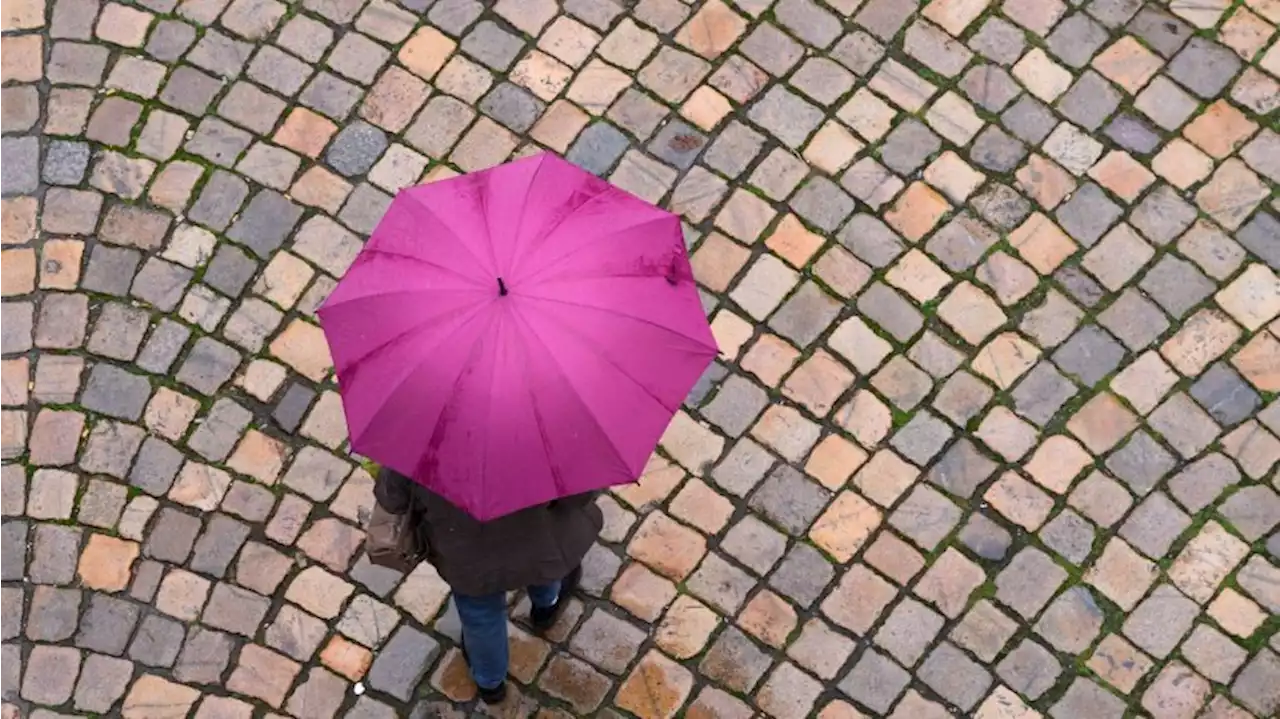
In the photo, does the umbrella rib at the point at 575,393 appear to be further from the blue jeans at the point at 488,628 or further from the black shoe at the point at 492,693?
the black shoe at the point at 492,693

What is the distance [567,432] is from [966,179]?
9.45 feet

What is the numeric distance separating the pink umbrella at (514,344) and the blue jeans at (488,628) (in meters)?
0.85

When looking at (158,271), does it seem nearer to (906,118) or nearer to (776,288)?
(776,288)

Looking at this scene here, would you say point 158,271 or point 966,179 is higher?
point 966,179

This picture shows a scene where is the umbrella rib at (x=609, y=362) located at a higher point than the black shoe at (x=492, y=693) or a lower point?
higher

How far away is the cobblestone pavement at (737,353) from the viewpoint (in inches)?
205

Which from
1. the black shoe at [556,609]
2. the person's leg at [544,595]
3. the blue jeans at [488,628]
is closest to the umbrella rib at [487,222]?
the blue jeans at [488,628]

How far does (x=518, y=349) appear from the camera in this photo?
3635mm

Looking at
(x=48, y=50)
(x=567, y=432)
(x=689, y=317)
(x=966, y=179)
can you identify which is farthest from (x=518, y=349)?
(x=48, y=50)

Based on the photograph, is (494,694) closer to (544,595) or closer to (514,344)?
(544,595)

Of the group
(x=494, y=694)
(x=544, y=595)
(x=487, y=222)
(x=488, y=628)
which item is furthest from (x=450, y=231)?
(x=494, y=694)

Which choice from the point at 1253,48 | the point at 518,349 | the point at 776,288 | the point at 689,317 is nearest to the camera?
the point at 518,349

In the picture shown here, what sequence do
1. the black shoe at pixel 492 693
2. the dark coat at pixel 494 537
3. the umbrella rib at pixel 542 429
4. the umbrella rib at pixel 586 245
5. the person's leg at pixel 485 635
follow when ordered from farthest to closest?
the black shoe at pixel 492 693
the person's leg at pixel 485 635
the dark coat at pixel 494 537
the umbrella rib at pixel 586 245
the umbrella rib at pixel 542 429

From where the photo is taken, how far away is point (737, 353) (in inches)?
224
